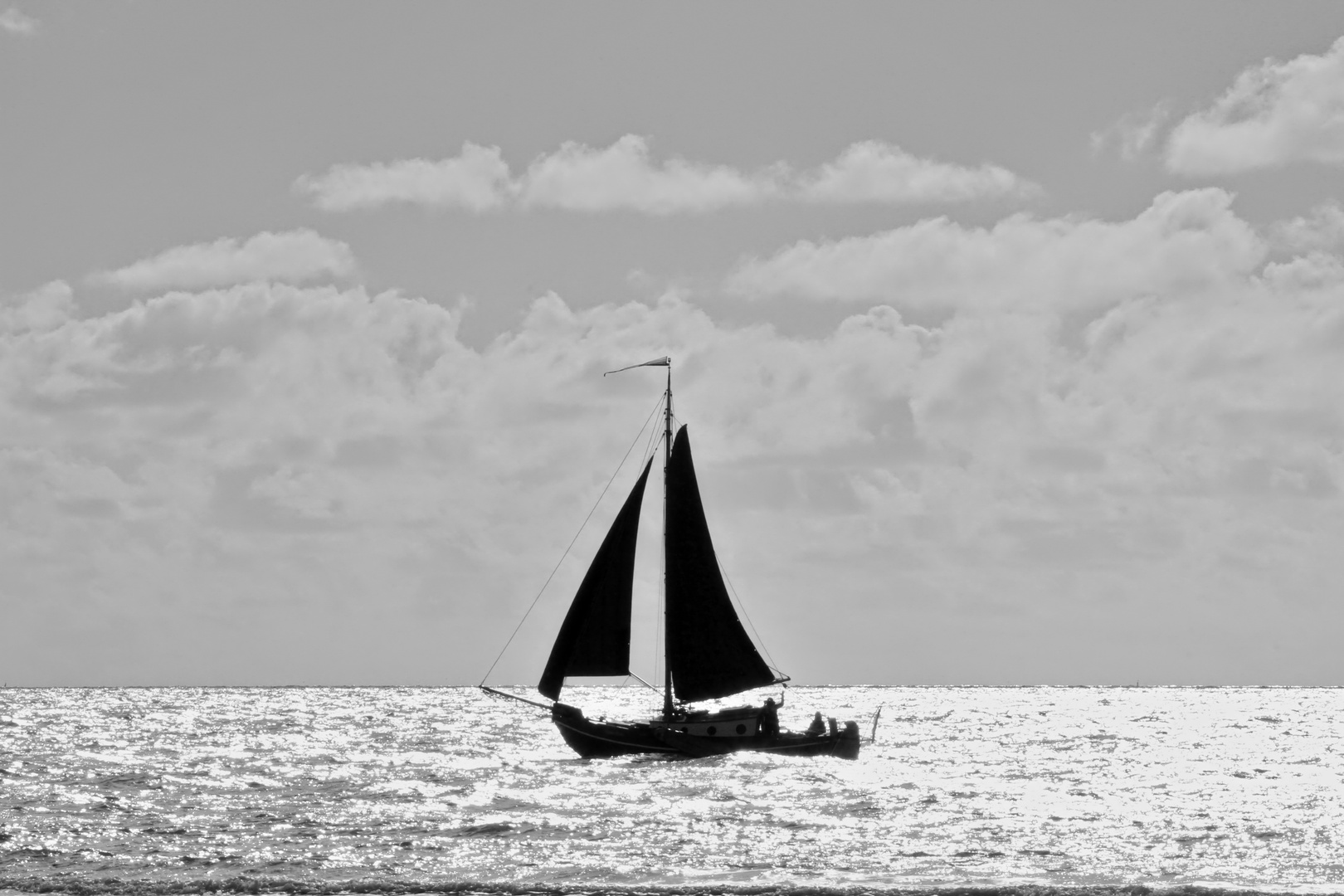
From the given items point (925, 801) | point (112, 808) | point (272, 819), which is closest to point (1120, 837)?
point (925, 801)

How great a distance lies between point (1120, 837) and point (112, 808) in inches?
1151

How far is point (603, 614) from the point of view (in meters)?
67.4

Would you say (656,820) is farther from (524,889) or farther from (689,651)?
(689,651)

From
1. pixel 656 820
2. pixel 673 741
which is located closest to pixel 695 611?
pixel 673 741

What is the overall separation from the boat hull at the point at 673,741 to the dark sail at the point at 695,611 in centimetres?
196

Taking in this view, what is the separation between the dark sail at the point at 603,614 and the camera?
6712 cm

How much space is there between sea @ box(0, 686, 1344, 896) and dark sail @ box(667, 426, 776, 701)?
3610 millimetres

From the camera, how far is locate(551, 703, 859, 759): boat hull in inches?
2714

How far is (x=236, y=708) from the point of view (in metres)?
167

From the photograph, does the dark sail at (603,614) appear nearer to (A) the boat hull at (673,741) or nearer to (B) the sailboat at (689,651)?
(B) the sailboat at (689,651)

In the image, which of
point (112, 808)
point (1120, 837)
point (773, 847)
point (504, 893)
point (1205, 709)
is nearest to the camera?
point (504, 893)

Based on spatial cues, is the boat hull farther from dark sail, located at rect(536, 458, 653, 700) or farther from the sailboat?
dark sail, located at rect(536, 458, 653, 700)

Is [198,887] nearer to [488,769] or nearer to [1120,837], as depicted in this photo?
[1120,837]

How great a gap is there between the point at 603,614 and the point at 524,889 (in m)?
34.4
